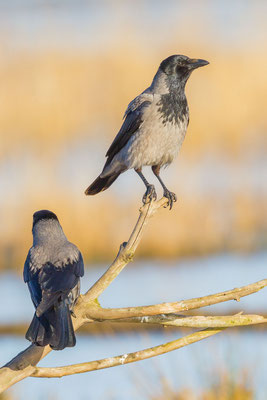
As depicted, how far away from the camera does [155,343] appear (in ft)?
27.0

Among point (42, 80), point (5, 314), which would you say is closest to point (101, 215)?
point (5, 314)

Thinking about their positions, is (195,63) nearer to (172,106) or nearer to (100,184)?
(172,106)

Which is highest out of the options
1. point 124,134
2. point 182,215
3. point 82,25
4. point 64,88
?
point 82,25

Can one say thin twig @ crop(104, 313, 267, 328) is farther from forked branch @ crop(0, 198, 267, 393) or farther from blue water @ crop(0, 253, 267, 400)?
blue water @ crop(0, 253, 267, 400)

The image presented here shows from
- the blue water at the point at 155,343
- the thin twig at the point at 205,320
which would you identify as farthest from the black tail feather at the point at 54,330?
the blue water at the point at 155,343

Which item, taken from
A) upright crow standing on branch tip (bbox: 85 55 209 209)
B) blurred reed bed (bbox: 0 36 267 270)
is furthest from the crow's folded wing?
blurred reed bed (bbox: 0 36 267 270)

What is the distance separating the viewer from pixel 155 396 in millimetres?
5699

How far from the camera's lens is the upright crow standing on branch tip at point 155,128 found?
5.77 m

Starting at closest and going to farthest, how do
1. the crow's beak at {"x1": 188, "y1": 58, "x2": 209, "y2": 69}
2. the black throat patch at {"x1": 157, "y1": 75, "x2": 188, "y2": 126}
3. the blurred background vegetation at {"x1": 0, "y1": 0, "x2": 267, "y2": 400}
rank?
the crow's beak at {"x1": 188, "y1": 58, "x2": 209, "y2": 69} → the black throat patch at {"x1": 157, "y1": 75, "x2": 188, "y2": 126} → the blurred background vegetation at {"x1": 0, "y1": 0, "x2": 267, "y2": 400}

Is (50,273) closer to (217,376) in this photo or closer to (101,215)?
(217,376)

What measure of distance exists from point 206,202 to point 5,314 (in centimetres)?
351

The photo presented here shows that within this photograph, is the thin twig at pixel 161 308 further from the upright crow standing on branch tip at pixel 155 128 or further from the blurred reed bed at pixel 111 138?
the blurred reed bed at pixel 111 138

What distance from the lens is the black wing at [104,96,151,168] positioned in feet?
19.4

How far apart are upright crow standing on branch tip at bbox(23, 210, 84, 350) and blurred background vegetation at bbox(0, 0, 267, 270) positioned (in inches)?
246
